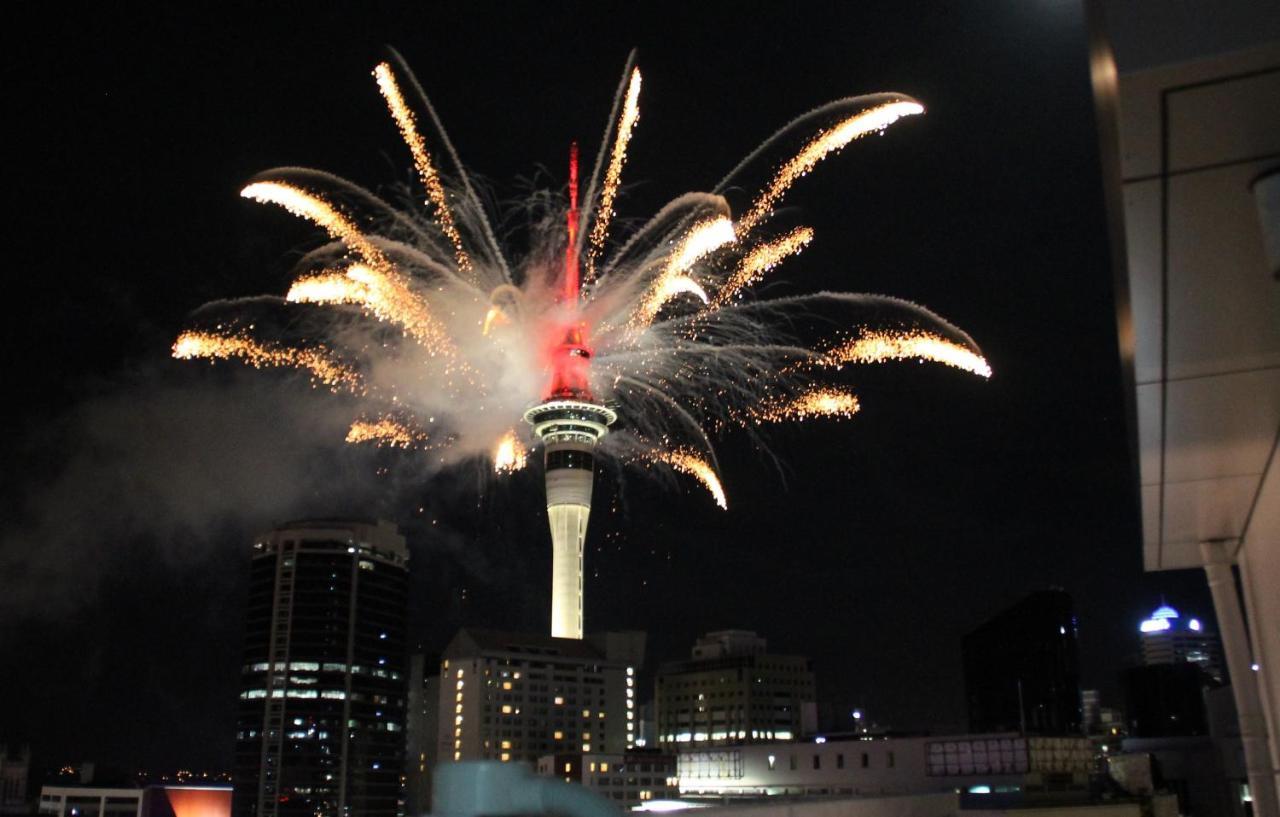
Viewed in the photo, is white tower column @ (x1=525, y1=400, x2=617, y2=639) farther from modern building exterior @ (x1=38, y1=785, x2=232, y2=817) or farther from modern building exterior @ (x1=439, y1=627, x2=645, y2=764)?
modern building exterior @ (x1=38, y1=785, x2=232, y2=817)

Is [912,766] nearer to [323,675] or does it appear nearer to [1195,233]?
[1195,233]

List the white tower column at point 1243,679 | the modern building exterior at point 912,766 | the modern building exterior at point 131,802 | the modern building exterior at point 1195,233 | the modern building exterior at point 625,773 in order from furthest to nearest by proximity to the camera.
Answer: the modern building exterior at point 131,802 → the modern building exterior at point 625,773 → the modern building exterior at point 912,766 → the white tower column at point 1243,679 → the modern building exterior at point 1195,233

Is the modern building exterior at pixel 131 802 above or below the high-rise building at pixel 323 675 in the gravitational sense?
below

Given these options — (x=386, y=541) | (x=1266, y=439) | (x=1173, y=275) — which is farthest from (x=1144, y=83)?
(x=386, y=541)

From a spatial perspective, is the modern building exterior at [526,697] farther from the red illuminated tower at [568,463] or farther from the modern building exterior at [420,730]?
the red illuminated tower at [568,463]

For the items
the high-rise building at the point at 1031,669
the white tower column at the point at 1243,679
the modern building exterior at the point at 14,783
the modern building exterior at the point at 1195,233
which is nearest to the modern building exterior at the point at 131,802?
the modern building exterior at the point at 14,783

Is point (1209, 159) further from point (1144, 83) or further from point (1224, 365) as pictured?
point (1224, 365)

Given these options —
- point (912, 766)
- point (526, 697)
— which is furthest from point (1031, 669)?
point (912, 766)
